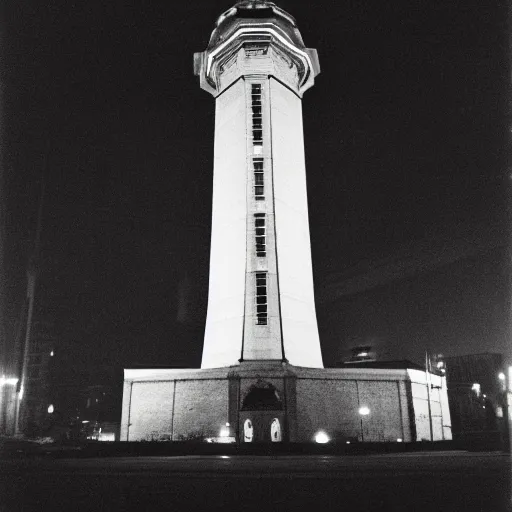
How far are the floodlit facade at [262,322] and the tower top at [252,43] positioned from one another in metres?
0.12

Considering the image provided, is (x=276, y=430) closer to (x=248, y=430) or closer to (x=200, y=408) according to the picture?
(x=248, y=430)

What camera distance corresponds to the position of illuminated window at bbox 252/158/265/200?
37.0 meters

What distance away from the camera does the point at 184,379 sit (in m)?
34.3

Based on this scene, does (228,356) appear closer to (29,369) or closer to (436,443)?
(436,443)

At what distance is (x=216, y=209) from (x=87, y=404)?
50644mm

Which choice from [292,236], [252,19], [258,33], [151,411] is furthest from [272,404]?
[252,19]

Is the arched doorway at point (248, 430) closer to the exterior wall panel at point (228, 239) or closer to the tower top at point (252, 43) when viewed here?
the exterior wall panel at point (228, 239)

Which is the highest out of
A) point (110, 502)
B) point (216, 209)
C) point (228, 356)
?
point (216, 209)

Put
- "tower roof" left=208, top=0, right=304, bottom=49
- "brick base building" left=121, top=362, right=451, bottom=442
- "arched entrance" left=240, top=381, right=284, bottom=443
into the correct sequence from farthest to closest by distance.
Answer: "tower roof" left=208, top=0, right=304, bottom=49, "brick base building" left=121, top=362, right=451, bottom=442, "arched entrance" left=240, top=381, right=284, bottom=443

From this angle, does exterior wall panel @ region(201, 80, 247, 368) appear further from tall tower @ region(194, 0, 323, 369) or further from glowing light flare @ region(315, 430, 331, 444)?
glowing light flare @ region(315, 430, 331, 444)

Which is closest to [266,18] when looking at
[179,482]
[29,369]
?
[179,482]

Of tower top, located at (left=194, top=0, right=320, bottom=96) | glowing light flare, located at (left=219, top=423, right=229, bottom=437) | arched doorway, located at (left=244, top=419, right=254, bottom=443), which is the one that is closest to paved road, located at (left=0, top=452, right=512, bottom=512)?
arched doorway, located at (left=244, top=419, right=254, bottom=443)

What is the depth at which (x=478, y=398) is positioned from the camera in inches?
2400

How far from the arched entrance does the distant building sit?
10.3 m
